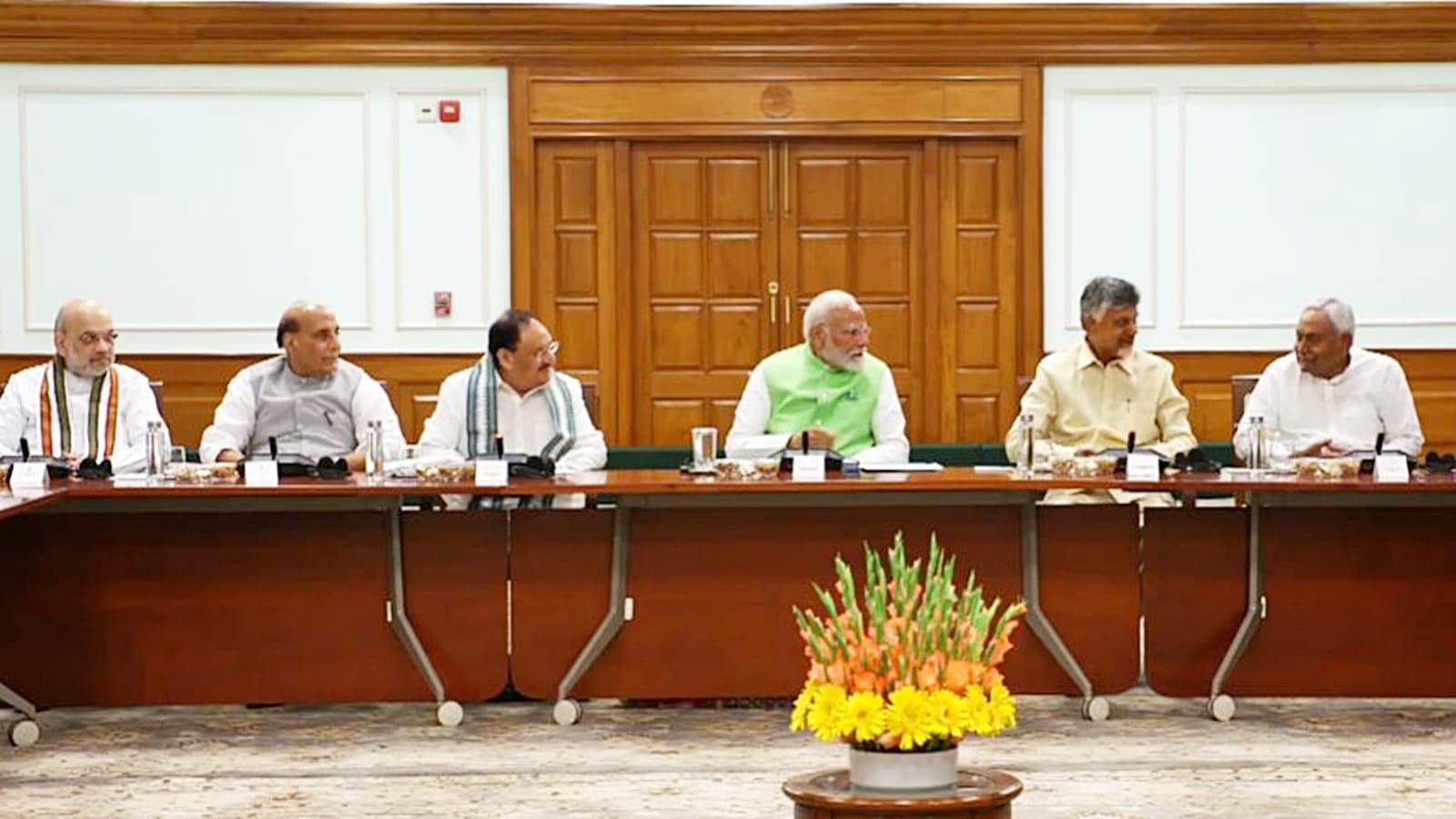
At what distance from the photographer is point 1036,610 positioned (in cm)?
549

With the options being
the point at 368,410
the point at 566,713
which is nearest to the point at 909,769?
the point at 566,713

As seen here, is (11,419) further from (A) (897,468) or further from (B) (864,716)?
(B) (864,716)

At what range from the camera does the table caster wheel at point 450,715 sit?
5.36 metres

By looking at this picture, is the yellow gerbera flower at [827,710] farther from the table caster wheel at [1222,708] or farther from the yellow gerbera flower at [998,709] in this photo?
the table caster wheel at [1222,708]

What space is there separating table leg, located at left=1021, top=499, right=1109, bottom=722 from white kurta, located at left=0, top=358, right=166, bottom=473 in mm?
2637

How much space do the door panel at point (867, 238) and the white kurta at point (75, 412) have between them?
3735mm

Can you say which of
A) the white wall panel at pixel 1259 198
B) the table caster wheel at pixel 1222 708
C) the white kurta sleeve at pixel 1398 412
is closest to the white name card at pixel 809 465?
the table caster wheel at pixel 1222 708

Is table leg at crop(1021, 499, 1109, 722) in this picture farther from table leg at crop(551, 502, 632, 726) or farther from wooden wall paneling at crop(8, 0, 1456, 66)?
wooden wall paneling at crop(8, 0, 1456, 66)

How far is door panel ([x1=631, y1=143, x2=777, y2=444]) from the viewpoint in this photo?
9398mm

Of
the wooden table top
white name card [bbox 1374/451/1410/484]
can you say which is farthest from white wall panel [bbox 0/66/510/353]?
white name card [bbox 1374/451/1410/484]

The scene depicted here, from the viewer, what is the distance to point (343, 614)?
547 cm

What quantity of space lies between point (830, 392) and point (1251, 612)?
4.75 feet

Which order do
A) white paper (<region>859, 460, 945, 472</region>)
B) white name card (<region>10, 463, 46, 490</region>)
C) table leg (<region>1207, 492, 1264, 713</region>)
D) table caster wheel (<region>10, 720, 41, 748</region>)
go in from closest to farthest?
table caster wheel (<region>10, 720, 41, 748</region>) < white name card (<region>10, 463, 46, 490</region>) < table leg (<region>1207, 492, 1264, 713</region>) < white paper (<region>859, 460, 945, 472</region>)

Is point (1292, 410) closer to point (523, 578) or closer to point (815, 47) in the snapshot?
point (523, 578)
